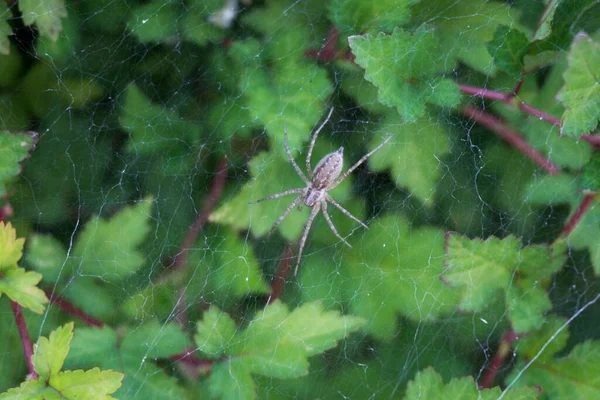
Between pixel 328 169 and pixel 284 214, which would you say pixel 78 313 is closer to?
pixel 284 214

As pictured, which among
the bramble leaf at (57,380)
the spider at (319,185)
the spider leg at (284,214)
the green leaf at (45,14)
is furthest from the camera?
the spider leg at (284,214)

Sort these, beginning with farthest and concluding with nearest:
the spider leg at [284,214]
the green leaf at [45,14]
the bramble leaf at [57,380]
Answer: the spider leg at [284,214] < the green leaf at [45,14] < the bramble leaf at [57,380]

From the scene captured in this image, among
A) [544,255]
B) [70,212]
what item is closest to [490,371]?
[544,255]

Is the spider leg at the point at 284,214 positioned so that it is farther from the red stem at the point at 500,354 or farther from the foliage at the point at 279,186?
the red stem at the point at 500,354

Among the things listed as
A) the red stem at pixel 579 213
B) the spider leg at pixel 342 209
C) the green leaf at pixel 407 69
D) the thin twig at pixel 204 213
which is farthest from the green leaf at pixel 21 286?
the red stem at pixel 579 213

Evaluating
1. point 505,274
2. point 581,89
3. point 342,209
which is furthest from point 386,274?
point 581,89

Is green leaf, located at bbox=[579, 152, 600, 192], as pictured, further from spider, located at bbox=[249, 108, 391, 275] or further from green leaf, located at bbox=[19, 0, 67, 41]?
green leaf, located at bbox=[19, 0, 67, 41]

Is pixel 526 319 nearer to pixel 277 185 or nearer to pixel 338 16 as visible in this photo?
pixel 277 185
